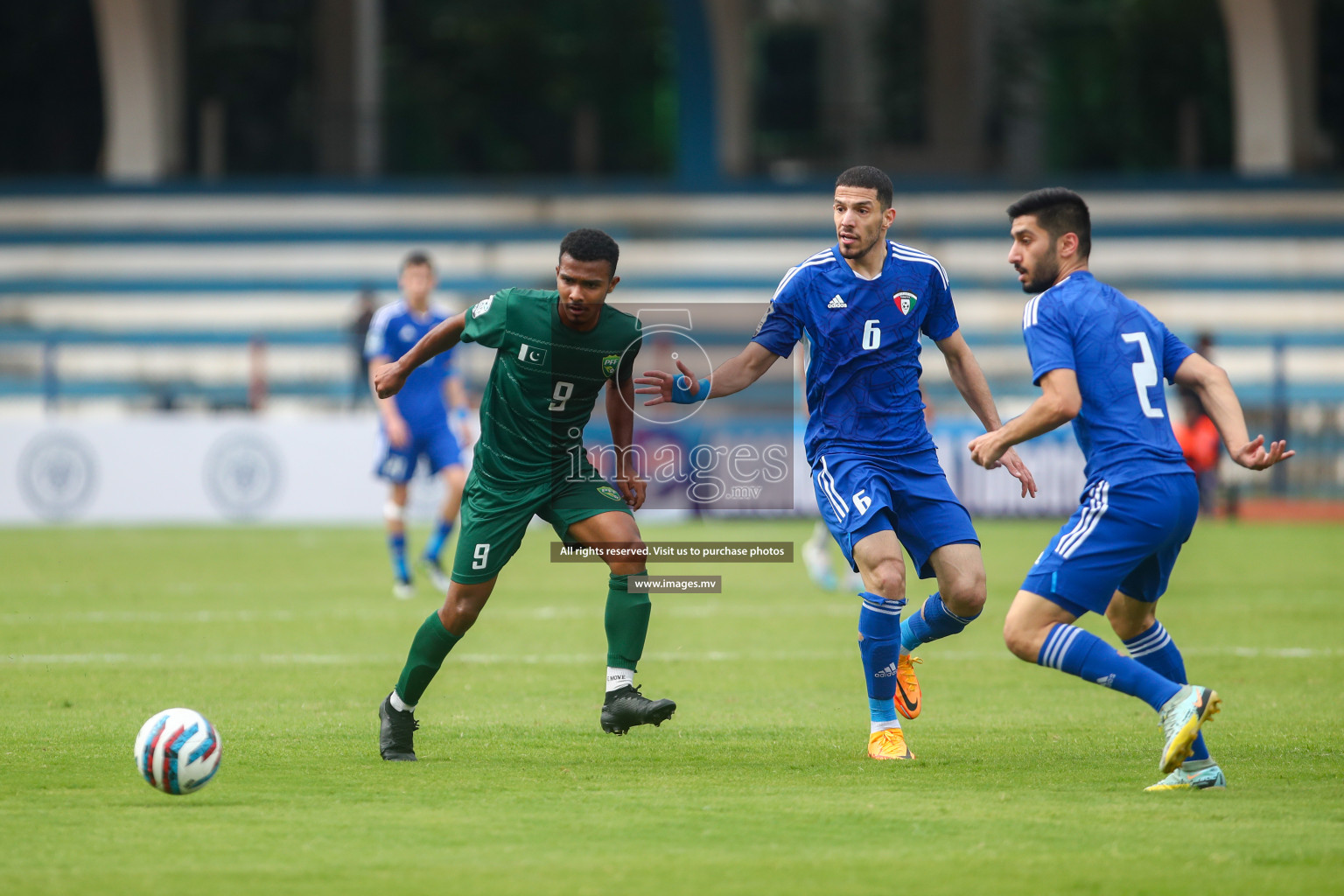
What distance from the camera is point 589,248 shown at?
6.27 meters

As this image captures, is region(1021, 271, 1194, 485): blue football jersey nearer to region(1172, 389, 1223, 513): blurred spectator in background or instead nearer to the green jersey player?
the green jersey player

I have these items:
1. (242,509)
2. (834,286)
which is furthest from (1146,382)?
(242,509)

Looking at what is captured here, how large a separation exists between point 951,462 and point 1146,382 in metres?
13.5

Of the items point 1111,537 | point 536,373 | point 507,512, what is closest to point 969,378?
point 1111,537

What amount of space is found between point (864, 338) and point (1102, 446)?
1.20 m

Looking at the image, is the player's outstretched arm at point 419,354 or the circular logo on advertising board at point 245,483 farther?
the circular logo on advertising board at point 245,483

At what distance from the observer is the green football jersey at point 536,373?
6.45 metres

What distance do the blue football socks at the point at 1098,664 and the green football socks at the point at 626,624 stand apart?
1.79 m

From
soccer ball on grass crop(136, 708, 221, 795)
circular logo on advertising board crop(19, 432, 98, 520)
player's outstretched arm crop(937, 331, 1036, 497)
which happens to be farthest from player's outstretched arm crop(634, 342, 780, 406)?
circular logo on advertising board crop(19, 432, 98, 520)

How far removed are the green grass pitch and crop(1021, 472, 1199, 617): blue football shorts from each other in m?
0.71

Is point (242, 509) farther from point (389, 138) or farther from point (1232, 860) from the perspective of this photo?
point (389, 138)

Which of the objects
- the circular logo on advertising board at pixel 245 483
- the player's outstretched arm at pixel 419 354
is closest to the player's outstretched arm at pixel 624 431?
the player's outstretched arm at pixel 419 354

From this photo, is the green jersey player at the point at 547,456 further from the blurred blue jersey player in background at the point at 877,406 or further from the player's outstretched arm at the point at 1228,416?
the player's outstretched arm at the point at 1228,416

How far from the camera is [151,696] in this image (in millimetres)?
7805
